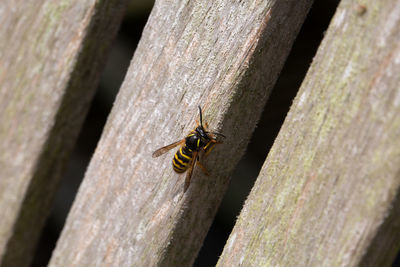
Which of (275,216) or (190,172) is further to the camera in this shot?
(190,172)

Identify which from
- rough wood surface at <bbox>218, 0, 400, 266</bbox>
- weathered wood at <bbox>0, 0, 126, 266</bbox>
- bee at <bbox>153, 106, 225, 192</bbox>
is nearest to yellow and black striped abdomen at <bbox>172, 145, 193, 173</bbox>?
bee at <bbox>153, 106, 225, 192</bbox>

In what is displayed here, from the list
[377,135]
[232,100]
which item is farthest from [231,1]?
[377,135]

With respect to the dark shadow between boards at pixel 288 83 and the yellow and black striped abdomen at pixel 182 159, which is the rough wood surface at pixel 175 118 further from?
the dark shadow between boards at pixel 288 83

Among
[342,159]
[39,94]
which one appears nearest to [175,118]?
[342,159]

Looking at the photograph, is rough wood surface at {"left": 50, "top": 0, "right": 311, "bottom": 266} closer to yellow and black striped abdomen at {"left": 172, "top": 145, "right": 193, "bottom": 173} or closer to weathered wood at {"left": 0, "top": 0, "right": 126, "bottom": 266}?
yellow and black striped abdomen at {"left": 172, "top": 145, "right": 193, "bottom": 173}

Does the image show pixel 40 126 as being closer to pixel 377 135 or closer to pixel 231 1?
pixel 231 1

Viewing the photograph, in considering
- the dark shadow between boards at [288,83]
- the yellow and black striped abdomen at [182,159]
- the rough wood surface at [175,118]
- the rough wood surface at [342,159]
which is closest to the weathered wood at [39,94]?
the rough wood surface at [175,118]
